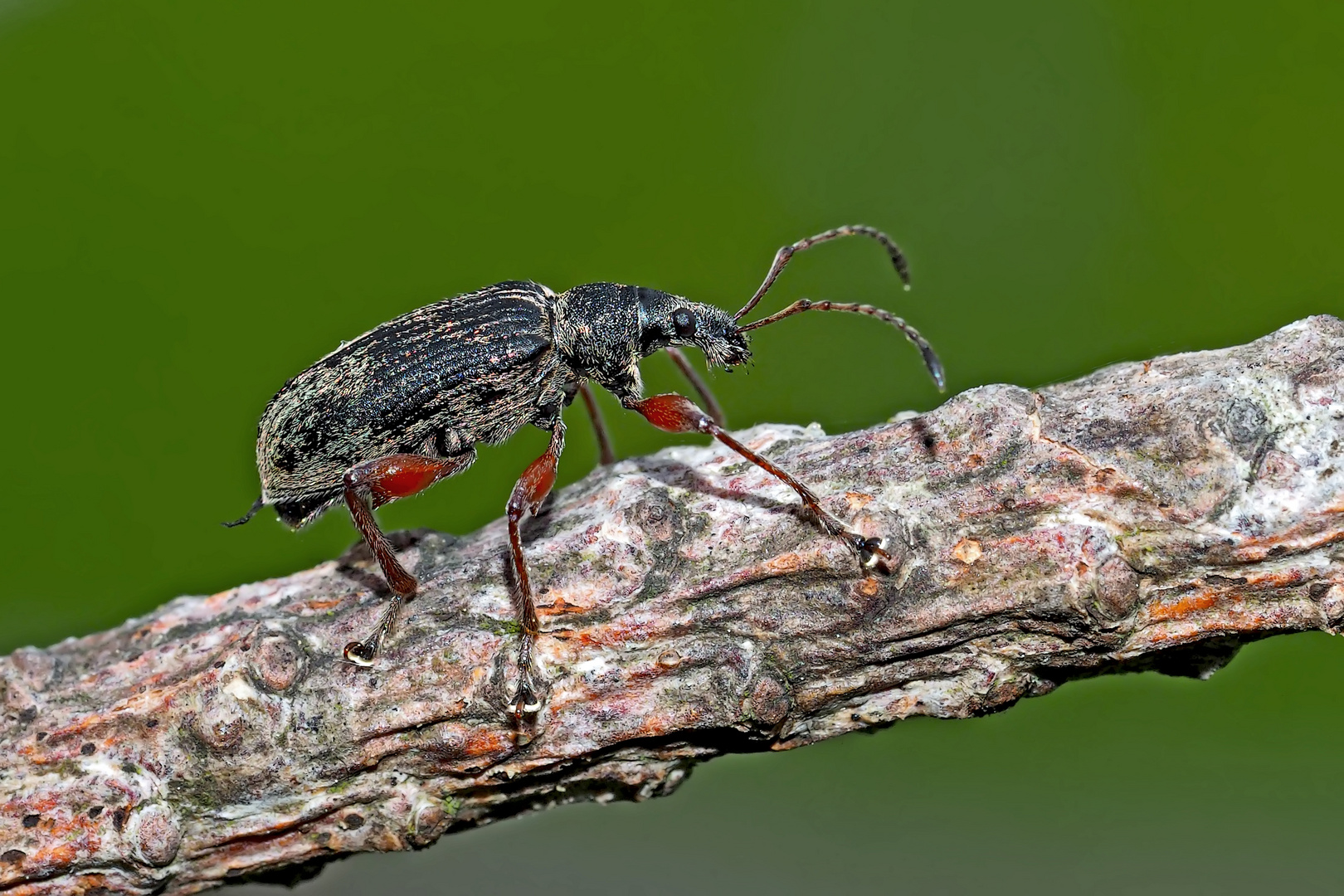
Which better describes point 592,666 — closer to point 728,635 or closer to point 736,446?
point 728,635

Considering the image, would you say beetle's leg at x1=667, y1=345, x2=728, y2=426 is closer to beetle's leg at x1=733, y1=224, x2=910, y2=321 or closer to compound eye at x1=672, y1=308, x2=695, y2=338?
compound eye at x1=672, y1=308, x2=695, y2=338

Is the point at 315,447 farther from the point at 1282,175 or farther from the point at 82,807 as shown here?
the point at 1282,175

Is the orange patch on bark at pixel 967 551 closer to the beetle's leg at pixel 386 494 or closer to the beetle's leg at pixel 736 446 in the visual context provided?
the beetle's leg at pixel 736 446

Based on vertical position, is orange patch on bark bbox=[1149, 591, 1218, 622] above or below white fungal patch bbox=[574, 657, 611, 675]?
below

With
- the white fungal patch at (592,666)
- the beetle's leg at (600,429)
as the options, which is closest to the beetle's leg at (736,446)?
the beetle's leg at (600,429)

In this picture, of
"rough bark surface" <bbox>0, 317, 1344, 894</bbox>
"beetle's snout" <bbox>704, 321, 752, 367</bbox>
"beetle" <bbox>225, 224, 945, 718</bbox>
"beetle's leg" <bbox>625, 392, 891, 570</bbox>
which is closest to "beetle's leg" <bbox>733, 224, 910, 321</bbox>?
"beetle" <bbox>225, 224, 945, 718</bbox>

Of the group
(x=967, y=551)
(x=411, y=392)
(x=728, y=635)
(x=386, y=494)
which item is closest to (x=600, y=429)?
(x=411, y=392)

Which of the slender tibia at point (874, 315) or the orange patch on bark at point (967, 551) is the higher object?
the slender tibia at point (874, 315)
